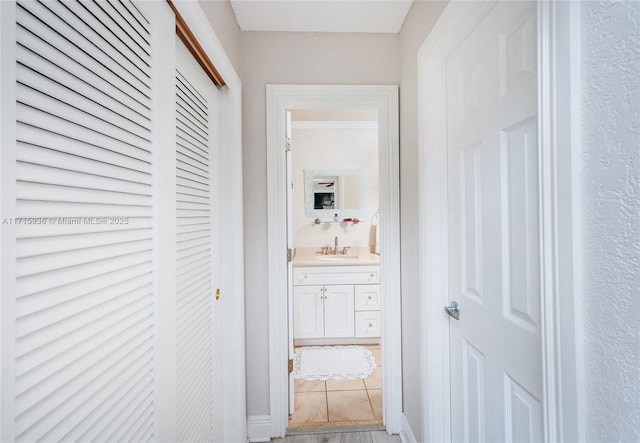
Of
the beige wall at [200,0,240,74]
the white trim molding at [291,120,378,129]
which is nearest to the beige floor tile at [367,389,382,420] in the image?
the beige wall at [200,0,240,74]

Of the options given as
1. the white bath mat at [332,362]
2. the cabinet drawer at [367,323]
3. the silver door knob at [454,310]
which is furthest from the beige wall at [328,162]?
the silver door knob at [454,310]

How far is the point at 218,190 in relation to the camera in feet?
5.18

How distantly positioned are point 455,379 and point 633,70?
1.23 meters

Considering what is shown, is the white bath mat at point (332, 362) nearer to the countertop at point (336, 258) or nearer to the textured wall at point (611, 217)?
the countertop at point (336, 258)

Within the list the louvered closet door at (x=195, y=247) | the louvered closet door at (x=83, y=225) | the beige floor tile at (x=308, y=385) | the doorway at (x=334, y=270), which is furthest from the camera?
the beige floor tile at (x=308, y=385)

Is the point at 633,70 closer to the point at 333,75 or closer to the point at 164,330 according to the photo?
the point at 164,330

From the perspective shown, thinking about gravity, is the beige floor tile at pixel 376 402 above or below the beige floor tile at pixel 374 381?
below

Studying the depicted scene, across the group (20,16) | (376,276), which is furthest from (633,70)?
(376,276)

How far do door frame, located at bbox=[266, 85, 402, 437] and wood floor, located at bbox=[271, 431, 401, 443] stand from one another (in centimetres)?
4

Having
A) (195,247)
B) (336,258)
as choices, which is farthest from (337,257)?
(195,247)

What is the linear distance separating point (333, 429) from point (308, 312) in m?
1.12

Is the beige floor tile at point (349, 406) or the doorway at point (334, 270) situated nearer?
the beige floor tile at point (349, 406)

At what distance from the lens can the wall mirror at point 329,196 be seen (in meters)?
3.38

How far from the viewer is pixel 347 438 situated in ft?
5.97
